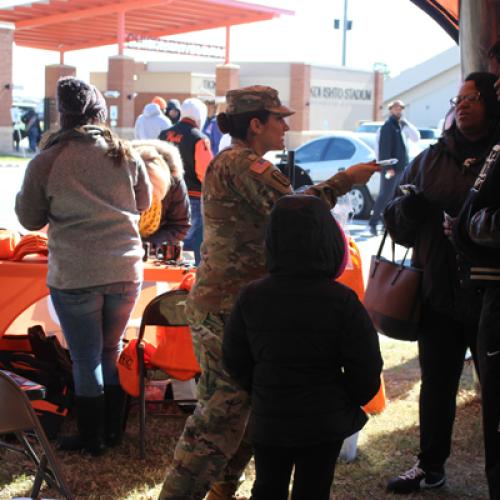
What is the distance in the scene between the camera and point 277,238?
9.34ft

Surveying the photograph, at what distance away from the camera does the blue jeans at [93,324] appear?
4484 millimetres

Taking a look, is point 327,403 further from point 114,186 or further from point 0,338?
point 0,338

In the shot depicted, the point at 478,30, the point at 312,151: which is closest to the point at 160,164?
the point at 478,30

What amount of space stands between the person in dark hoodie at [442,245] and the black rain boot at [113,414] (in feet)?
5.08

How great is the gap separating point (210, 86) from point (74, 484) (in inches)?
1692

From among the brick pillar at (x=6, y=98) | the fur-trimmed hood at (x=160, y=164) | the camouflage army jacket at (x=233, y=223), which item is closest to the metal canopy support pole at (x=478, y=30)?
the fur-trimmed hood at (x=160, y=164)

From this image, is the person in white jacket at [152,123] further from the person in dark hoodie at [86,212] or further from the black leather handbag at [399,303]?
the black leather handbag at [399,303]

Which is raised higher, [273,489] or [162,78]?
[162,78]

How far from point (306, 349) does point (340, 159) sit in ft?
48.5

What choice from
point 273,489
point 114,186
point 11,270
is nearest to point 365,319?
point 273,489

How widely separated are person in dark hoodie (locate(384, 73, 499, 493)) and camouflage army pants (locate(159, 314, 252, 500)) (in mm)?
976

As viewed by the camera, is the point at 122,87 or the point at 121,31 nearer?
the point at 121,31

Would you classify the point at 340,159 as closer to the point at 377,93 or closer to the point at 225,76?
the point at 225,76

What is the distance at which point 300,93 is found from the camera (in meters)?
44.5
